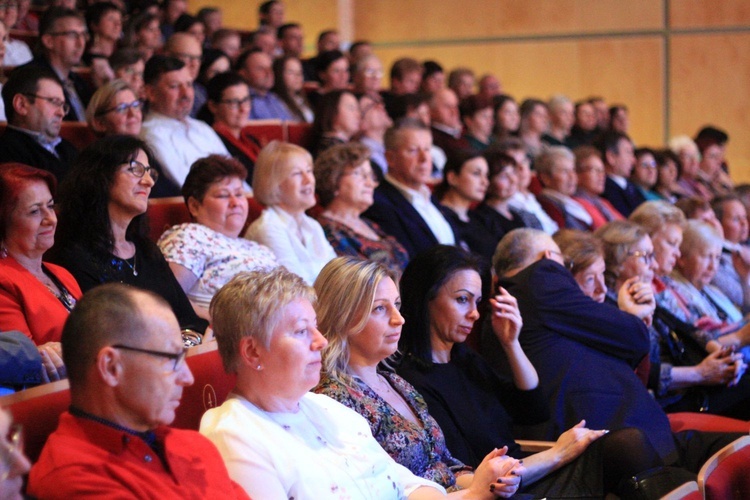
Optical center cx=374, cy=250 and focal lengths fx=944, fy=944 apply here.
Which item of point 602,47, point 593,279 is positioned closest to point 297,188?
point 593,279

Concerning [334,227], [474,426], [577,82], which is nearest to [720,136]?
[577,82]

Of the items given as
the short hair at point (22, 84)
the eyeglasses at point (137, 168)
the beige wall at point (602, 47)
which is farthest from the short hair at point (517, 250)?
the beige wall at point (602, 47)

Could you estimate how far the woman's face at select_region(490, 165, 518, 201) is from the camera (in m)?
4.07

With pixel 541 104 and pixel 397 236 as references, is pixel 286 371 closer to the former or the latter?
pixel 397 236

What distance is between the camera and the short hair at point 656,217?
11.6 feet

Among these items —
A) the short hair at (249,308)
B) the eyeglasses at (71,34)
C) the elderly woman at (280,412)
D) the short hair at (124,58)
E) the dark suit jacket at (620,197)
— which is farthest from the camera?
the dark suit jacket at (620,197)

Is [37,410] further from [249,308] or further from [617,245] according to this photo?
[617,245]

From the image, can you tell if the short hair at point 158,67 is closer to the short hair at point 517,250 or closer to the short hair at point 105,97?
the short hair at point 105,97

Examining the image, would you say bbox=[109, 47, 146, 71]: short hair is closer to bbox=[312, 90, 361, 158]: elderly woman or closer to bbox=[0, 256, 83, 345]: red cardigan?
bbox=[312, 90, 361, 158]: elderly woman

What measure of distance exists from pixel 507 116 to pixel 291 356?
13.6 ft

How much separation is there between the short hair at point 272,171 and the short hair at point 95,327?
1809mm

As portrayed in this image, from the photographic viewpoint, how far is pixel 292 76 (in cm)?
520

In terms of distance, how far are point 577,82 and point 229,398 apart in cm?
620

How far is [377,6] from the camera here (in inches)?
315
